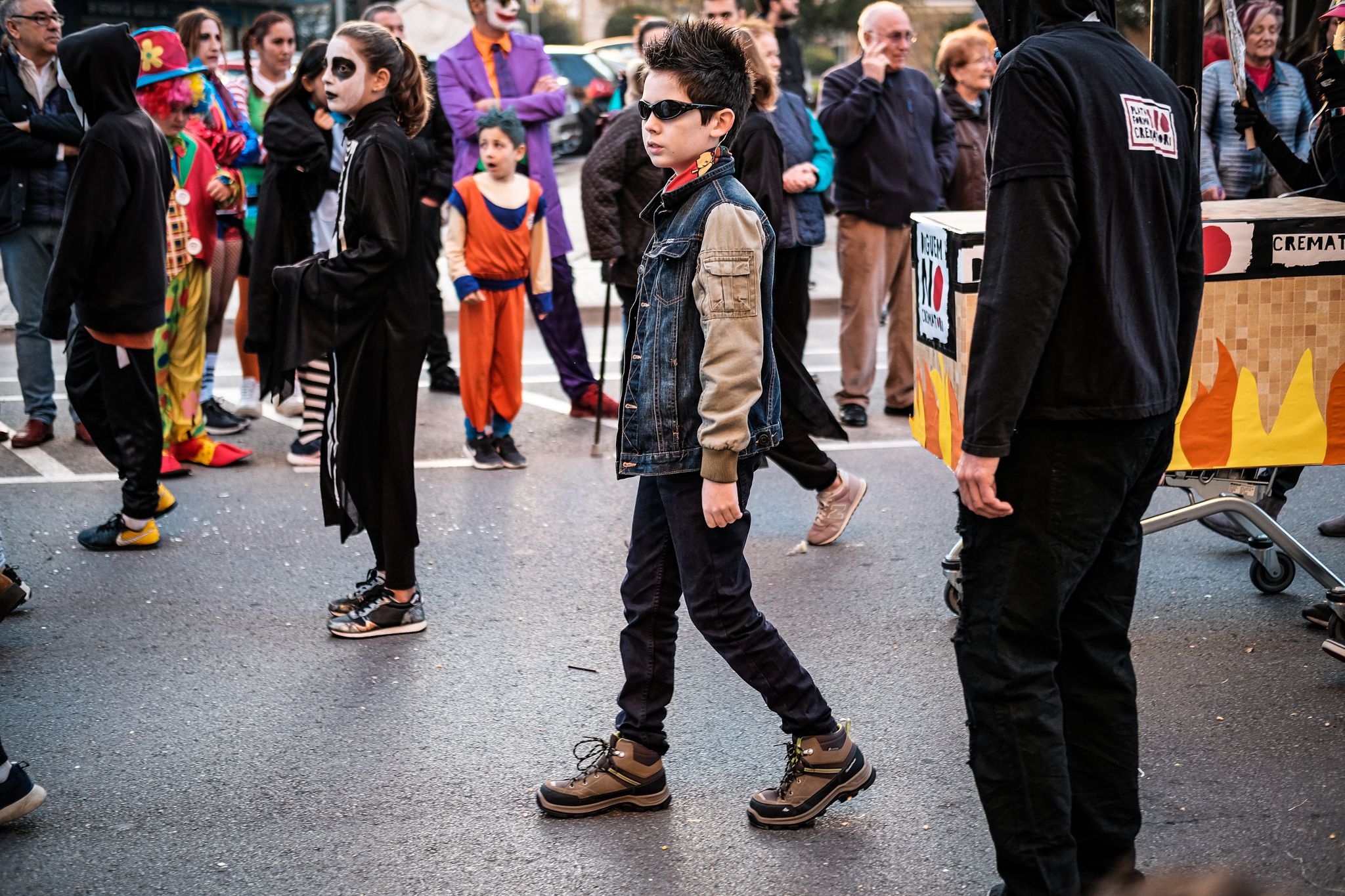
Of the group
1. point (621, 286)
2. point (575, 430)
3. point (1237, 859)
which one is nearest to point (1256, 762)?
point (1237, 859)

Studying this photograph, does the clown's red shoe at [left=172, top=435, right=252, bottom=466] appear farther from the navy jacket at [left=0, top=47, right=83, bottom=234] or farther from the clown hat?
the clown hat

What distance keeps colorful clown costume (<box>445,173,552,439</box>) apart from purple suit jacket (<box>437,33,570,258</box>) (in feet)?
3.17

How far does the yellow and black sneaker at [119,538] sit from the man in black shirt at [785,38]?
5.09m

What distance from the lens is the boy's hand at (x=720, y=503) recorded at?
130 inches

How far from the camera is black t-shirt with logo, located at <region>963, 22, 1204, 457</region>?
2648 millimetres

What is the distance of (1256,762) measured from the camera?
12.5 feet

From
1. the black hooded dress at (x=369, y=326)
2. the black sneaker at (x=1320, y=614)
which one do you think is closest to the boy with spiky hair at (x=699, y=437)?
the black hooded dress at (x=369, y=326)

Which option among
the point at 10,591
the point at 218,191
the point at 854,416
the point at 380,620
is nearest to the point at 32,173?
the point at 218,191

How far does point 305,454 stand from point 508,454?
3.50 feet

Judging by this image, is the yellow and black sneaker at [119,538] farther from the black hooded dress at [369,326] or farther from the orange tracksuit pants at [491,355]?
the orange tracksuit pants at [491,355]

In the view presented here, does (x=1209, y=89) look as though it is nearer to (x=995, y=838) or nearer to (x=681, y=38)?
(x=681, y=38)

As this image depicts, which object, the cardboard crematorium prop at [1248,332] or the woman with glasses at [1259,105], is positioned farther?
the woman with glasses at [1259,105]

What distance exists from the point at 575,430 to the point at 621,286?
3.87ft

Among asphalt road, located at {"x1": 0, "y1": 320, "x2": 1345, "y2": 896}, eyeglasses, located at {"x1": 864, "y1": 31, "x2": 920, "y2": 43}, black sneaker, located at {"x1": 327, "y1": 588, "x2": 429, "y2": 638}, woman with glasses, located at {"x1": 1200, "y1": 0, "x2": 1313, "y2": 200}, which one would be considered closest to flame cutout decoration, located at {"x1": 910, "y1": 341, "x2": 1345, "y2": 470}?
asphalt road, located at {"x1": 0, "y1": 320, "x2": 1345, "y2": 896}
